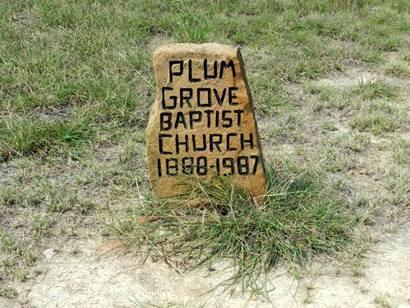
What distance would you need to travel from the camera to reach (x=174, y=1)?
6.48 metres

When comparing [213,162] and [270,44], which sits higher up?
[213,162]

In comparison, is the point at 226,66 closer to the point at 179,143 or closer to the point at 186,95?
the point at 186,95

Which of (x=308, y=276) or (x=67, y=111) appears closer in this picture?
(x=308, y=276)

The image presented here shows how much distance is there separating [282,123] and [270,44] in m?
1.39

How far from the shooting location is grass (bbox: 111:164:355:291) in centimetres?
325

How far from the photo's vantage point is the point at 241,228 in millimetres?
3293

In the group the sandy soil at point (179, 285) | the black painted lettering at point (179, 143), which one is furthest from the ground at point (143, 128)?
the black painted lettering at point (179, 143)

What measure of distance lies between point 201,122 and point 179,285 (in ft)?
2.70

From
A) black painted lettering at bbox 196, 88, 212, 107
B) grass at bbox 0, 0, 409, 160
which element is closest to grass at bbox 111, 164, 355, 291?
black painted lettering at bbox 196, 88, 212, 107

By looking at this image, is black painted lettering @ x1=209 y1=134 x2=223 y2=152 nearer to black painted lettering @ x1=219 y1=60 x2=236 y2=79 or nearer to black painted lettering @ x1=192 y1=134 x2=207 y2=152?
black painted lettering @ x1=192 y1=134 x2=207 y2=152

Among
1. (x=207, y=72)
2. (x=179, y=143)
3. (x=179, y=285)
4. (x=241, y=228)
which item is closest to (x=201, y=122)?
(x=179, y=143)

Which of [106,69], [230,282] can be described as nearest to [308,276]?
[230,282]

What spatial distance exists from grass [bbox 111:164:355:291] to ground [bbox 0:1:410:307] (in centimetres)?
7

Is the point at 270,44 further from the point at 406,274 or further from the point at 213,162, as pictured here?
the point at 406,274
